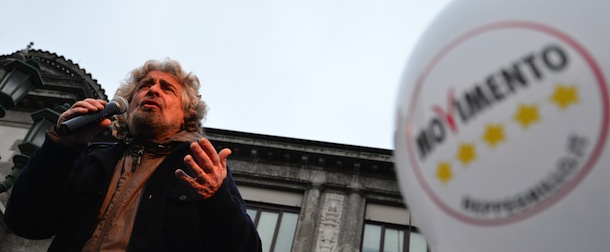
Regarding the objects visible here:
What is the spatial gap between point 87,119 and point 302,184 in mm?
9480

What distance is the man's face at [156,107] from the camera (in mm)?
2951

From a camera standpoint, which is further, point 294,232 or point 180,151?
point 294,232

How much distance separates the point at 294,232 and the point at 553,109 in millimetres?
→ 9969

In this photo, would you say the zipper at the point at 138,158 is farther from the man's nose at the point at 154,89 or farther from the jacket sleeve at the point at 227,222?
the jacket sleeve at the point at 227,222

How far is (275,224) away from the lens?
11.3m

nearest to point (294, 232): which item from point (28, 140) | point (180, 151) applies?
point (28, 140)

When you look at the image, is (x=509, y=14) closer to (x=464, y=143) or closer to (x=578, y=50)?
(x=578, y=50)

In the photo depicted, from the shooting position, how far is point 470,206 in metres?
1.67

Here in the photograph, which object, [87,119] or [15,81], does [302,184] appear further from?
[87,119]

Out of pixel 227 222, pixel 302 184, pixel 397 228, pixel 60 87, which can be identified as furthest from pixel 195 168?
pixel 60 87

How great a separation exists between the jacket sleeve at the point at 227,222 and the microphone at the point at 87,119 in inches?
28.6

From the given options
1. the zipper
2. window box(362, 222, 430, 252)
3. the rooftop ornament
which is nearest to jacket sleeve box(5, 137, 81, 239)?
the zipper

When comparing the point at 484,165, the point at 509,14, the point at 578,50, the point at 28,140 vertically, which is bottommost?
the point at 484,165

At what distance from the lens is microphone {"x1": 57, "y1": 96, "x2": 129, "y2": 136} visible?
2455 mm
